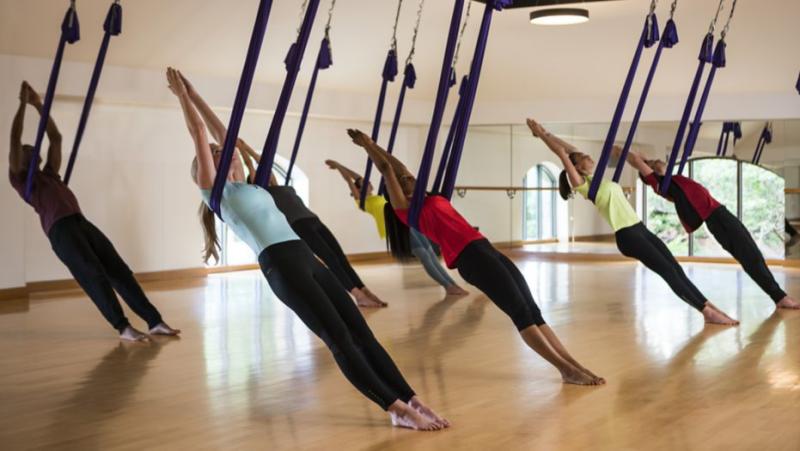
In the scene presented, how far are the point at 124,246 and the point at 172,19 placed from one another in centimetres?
254

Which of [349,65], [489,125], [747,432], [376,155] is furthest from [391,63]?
[489,125]

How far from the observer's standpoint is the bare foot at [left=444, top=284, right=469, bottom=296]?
29.4 ft

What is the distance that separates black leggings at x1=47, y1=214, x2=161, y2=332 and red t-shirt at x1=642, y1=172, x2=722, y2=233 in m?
3.85

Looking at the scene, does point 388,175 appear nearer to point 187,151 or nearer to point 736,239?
point 736,239

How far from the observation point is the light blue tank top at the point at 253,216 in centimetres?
394

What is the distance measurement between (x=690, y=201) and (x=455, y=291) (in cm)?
246

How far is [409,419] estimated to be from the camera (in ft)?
12.8

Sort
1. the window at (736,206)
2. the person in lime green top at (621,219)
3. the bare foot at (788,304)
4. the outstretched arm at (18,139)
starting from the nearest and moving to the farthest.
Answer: the outstretched arm at (18,139) → the person in lime green top at (621,219) → the bare foot at (788,304) → the window at (736,206)

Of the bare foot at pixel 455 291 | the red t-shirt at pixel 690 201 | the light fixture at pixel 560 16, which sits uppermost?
the light fixture at pixel 560 16

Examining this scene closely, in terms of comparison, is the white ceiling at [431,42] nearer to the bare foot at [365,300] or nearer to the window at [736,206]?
the window at [736,206]

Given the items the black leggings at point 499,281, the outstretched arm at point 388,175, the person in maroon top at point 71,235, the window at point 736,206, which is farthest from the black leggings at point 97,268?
the window at point 736,206

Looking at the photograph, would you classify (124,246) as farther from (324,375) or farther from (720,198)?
(720,198)

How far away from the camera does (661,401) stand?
14.3 ft

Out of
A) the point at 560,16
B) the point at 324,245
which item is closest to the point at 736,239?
the point at 324,245
